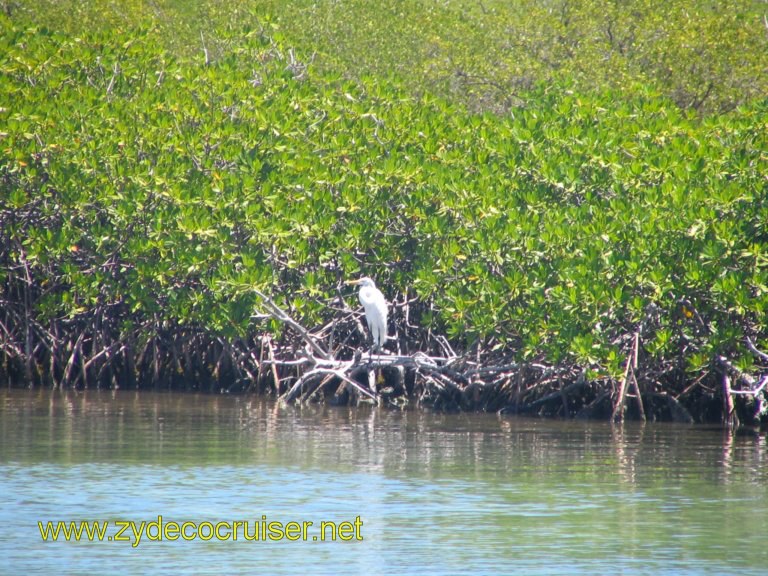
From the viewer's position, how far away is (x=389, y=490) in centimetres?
875

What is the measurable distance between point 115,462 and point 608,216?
4915mm

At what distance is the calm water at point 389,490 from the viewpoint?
22.9 ft

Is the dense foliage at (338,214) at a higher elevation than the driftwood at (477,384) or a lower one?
higher

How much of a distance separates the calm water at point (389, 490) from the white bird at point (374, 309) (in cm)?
77

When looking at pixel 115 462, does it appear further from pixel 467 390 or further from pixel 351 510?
pixel 467 390

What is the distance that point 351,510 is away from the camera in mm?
8086

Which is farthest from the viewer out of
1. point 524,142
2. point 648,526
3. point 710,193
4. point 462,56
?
point 462,56

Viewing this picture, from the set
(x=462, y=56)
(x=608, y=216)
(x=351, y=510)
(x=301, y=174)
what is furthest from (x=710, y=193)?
(x=462, y=56)

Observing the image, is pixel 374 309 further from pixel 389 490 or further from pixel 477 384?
pixel 389 490

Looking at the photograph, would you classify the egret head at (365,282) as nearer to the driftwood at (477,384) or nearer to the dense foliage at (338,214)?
the dense foliage at (338,214)

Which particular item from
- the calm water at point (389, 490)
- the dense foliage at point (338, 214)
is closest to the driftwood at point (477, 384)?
the dense foliage at point (338, 214)

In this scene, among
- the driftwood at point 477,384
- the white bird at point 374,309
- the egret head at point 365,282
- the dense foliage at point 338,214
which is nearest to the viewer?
the dense foliage at point 338,214

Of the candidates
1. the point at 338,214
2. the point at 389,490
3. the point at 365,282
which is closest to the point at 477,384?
the point at 365,282

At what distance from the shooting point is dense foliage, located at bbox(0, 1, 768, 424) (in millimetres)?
11586
